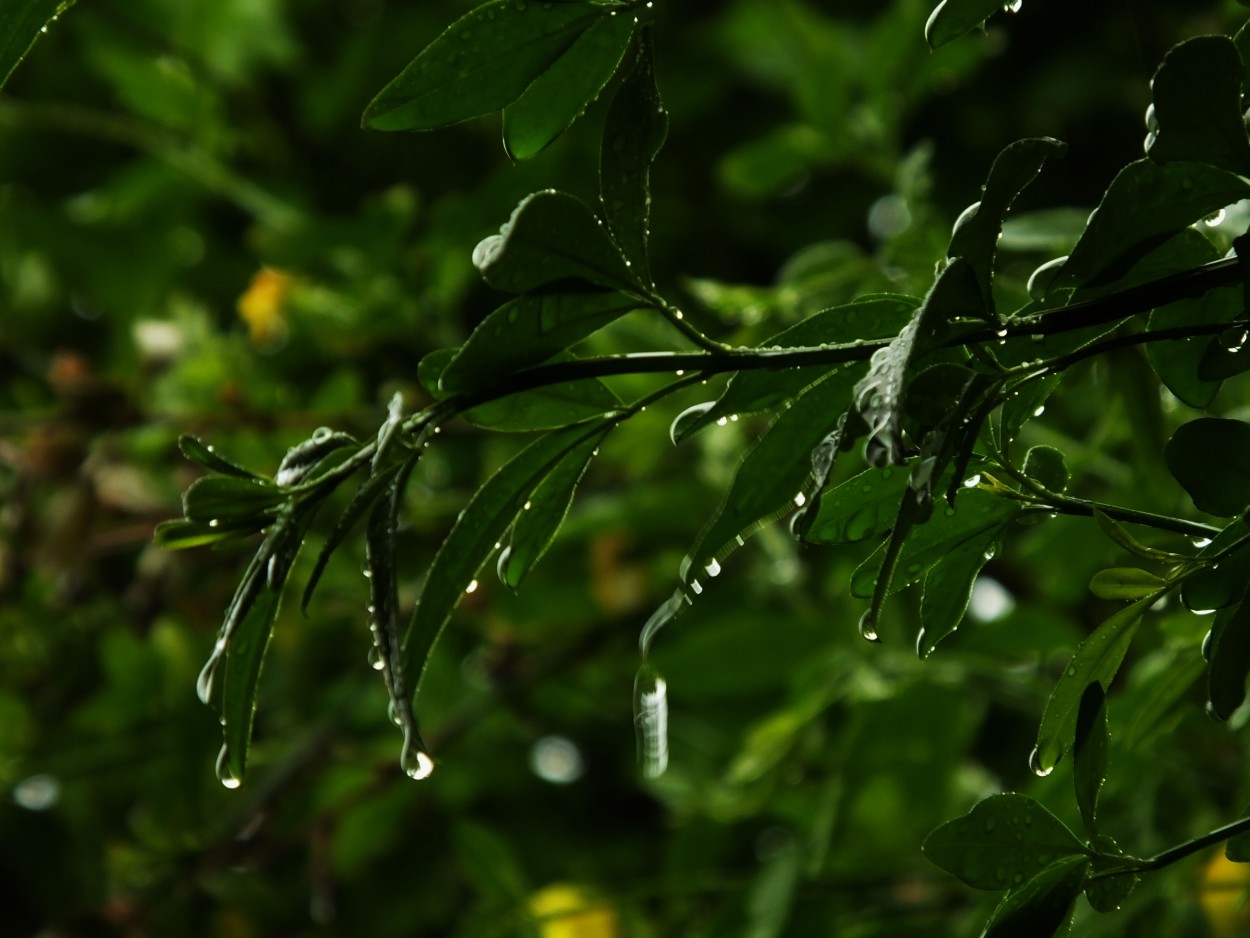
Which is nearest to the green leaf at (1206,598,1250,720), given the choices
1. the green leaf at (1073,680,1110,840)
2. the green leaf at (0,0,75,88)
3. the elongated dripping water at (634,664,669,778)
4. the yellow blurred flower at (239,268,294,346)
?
the green leaf at (1073,680,1110,840)

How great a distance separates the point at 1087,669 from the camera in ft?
1.21

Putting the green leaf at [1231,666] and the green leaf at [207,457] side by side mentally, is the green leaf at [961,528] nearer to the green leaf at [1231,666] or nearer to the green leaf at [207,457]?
the green leaf at [1231,666]

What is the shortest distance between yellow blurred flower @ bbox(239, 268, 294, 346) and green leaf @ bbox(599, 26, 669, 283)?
1.02 m

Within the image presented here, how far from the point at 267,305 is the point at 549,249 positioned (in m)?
1.07

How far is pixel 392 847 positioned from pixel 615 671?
0.34 metres

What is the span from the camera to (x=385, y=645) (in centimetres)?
31

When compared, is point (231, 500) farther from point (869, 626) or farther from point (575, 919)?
point (575, 919)

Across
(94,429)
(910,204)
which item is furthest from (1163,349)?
(94,429)

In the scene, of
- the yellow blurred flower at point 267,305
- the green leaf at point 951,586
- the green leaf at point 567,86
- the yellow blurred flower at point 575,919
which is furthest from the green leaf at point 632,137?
the yellow blurred flower at point 267,305

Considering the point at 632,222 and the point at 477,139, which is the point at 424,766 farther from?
the point at 477,139

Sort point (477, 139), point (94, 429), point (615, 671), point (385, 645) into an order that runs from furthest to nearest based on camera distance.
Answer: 1. point (477, 139)
2. point (615, 671)
3. point (94, 429)
4. point (385, 645)

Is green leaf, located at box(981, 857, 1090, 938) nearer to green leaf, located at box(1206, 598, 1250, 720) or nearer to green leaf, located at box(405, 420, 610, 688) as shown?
green leaf, located at box(1206, 598, 1250, 720)

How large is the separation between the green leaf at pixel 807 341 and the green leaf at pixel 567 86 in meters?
0.08

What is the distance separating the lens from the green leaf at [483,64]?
35 cm
